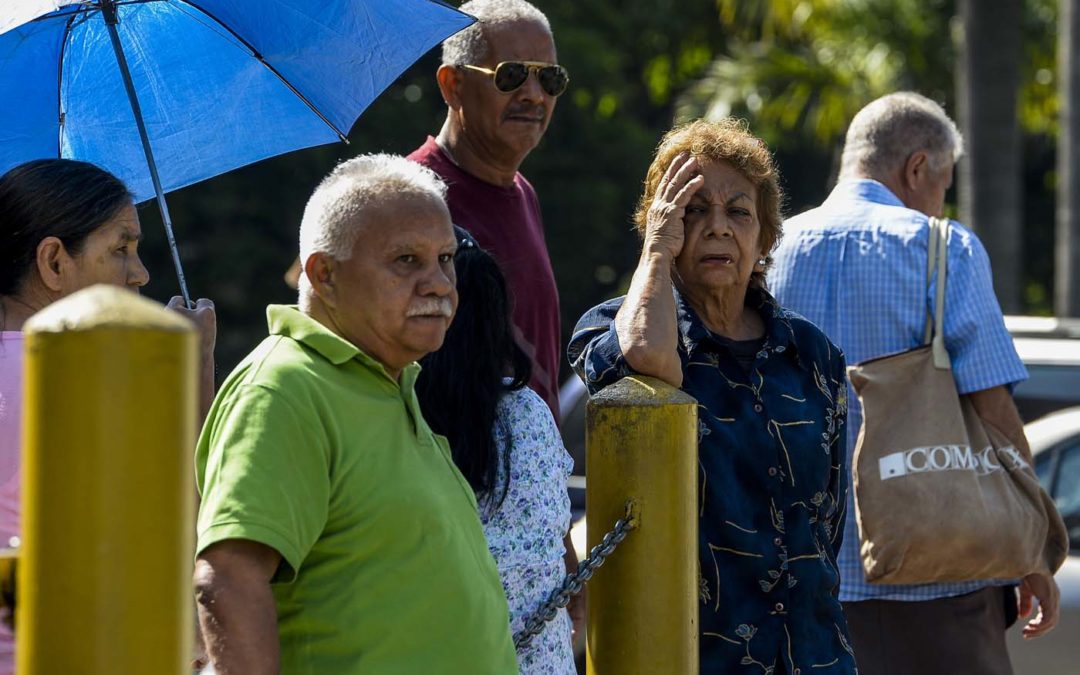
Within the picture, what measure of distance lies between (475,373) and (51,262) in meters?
0.83

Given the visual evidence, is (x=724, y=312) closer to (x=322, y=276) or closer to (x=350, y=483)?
(x=322, y=276)

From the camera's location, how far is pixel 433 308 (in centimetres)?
260

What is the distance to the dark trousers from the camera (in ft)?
13.2

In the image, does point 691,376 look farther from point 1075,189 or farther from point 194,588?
point 1075,189

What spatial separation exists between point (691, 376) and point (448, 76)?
4.34 feet

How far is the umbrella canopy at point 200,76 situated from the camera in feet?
12.0

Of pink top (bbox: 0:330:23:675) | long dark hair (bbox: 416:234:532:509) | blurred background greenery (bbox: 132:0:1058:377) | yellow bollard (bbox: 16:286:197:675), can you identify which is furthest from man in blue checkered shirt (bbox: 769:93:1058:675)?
blurred background greenery (bbox: 132:0:1058:377)

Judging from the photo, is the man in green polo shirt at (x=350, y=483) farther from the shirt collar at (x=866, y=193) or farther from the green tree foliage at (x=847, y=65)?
the green tree foliage at (x=847, y=65)

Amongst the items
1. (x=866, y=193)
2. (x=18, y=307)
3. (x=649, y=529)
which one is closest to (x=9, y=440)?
(x=18, y=307)

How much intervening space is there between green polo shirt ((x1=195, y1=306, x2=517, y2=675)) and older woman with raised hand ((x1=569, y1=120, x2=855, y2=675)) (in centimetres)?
70

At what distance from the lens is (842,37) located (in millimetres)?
16516

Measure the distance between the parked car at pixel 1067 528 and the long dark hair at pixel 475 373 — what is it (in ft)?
9.49

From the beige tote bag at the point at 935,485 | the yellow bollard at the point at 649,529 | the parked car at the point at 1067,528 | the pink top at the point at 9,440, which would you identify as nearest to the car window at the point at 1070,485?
the parked car at the point at 1067,528

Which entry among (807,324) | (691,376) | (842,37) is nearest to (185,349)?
(691,376)
